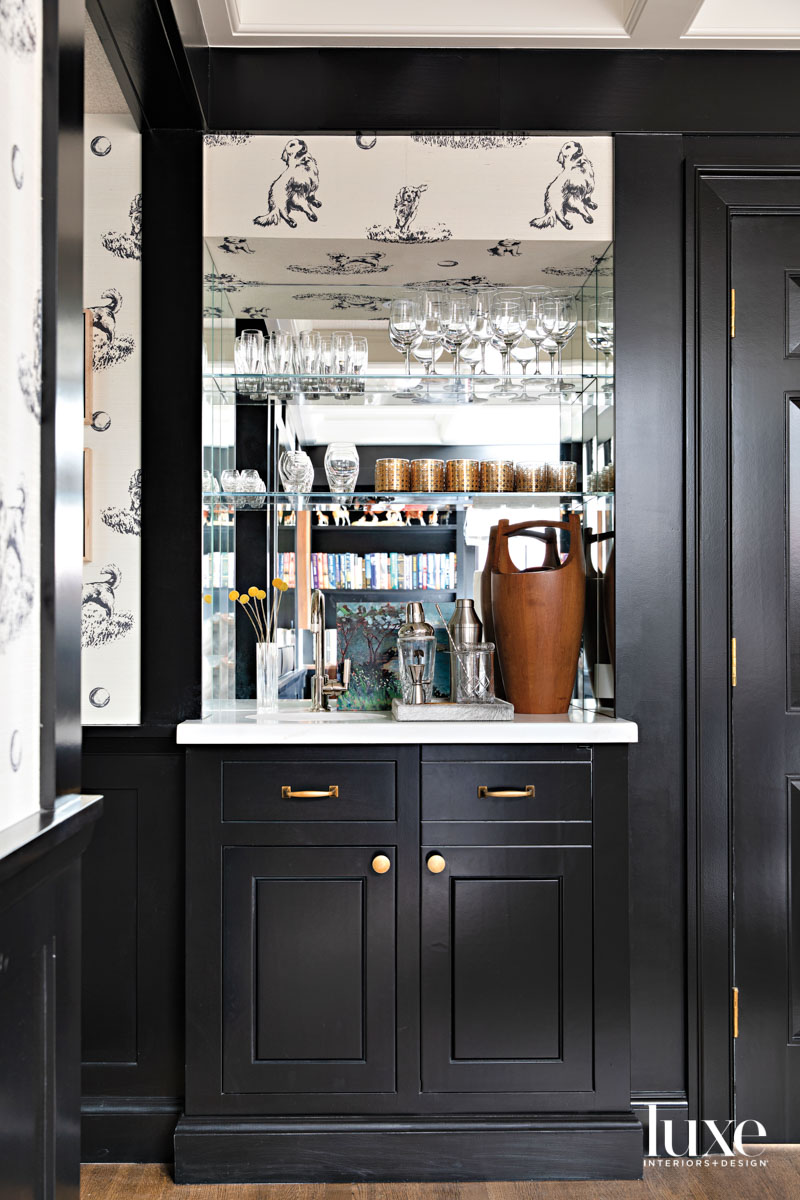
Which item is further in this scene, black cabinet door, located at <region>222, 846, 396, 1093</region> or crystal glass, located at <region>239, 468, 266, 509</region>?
crystal glass, located at <region>239, 468, 266, 509</region>

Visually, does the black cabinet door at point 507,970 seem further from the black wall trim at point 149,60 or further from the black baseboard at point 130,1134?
the black wall trim at point 149,60

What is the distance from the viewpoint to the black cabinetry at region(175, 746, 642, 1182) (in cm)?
221

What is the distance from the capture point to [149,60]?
208 centimetres

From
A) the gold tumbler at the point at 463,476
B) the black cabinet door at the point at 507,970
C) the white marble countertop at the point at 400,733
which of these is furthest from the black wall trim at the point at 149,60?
the black cabinet door at the point at 507,970

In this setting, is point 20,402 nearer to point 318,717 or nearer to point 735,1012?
point 318,717

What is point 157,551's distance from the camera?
7.84 ft

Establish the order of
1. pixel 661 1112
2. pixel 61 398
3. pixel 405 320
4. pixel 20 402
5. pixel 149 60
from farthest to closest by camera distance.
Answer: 1. pixel 405 320
2. pixel 661 1112
3. pixel 149 60
4. pixel 61 398
5. pixel 20 402

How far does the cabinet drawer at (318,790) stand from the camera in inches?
89.3

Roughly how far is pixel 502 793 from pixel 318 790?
0.44 m

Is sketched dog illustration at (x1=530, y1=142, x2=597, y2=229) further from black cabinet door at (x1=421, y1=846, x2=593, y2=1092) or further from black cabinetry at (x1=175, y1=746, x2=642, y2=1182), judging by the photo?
black cabinet door at (x1=421, y1=846, x2=593, y2=1092)

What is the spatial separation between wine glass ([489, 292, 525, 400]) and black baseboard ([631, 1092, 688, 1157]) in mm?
1867

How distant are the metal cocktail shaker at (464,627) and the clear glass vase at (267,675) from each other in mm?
499

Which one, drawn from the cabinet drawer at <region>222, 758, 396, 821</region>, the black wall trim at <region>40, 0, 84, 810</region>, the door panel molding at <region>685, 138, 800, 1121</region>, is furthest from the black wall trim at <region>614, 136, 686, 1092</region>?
the black wall trim at <region>40, 0, 84, 810</region>

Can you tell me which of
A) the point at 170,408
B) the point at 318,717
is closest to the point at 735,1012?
the point at 318,717
